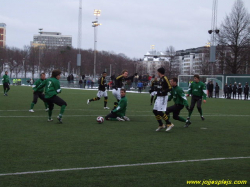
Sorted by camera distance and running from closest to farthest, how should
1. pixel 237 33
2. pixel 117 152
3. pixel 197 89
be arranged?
1. pixel 117 152
2. pixel 197 89
3. pixel 237 33

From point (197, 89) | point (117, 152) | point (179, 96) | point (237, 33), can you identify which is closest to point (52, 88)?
point (179, 96)

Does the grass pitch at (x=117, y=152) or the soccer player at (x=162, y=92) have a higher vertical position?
the soccer player at (x=162, y=92)

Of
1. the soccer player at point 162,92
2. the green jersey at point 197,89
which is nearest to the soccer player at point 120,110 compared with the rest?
the green jersey at point 197,89

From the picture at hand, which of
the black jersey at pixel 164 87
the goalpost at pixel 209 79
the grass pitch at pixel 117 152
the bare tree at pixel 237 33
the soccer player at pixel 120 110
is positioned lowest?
the grass pitch at pixel 117 152

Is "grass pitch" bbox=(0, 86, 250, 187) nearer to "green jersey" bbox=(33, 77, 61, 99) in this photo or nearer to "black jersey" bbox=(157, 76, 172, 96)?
"green jersey" bbox=(33, 77, 61, 99)

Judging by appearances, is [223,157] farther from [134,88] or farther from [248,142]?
[134,88]

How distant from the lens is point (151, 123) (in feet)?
47.8

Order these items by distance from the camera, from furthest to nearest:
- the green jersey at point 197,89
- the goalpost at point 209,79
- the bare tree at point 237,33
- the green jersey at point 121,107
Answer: the bare tree at point 237,33 < the goalpost at point 209,79 < the green jersey at point 121,107 < the green jersey at point 197,89

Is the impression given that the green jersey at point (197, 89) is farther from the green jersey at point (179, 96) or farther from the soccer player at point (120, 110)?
the soccer player at point (120, 110)

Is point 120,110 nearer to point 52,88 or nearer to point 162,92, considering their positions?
Result: point 52,88

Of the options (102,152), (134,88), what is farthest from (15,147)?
(134,88)

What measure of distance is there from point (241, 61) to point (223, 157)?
53.0 metres

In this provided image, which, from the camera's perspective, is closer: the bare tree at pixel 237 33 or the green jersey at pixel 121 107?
the green jersey at pixel 121 107

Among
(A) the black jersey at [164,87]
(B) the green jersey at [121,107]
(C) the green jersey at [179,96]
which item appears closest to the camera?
(A) the black jersey at [164,87]
